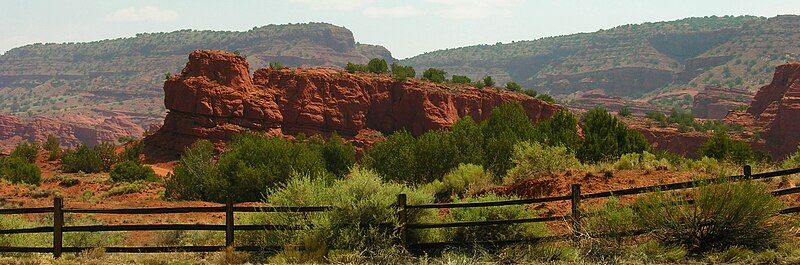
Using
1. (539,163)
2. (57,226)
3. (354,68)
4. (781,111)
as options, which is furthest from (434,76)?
(57,226)

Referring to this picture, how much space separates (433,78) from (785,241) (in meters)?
74.8

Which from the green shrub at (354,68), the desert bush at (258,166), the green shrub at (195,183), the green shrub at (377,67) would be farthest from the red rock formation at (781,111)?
the green shrub at (195,183)

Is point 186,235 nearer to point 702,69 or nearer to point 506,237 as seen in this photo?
point 506,237

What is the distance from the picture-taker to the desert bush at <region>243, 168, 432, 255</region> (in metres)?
12.7

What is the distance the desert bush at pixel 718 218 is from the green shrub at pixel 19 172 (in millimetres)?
47398

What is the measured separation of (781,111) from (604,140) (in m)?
56.6

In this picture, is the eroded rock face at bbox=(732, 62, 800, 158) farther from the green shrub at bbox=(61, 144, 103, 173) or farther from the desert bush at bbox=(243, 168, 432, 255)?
the desert bush at bbox=(243, 168, 432, 255)

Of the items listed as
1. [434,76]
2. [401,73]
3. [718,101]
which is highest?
[401,73]

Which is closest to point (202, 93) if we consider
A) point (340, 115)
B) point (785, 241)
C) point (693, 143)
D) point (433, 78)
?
point (340, 115)

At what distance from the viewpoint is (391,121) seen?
79688 mm

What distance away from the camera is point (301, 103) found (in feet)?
245

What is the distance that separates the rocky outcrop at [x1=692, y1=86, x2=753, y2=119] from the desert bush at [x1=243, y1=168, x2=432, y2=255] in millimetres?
128890

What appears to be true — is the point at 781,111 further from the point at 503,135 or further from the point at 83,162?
the point at 83,162

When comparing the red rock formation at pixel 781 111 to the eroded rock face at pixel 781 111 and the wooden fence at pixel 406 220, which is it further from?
the wooden fence at pixel 406 220
